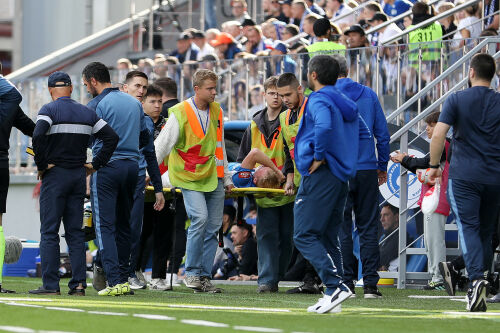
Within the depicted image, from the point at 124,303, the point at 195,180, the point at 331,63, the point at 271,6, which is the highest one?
the point at 271,6

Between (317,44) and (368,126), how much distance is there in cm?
476

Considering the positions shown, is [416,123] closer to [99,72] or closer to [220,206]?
[220,206]

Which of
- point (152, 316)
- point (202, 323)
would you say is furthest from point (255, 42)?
point (202, 323)

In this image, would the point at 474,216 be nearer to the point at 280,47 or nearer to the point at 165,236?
the point at 165,236

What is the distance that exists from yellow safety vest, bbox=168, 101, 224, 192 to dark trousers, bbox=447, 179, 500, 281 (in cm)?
295

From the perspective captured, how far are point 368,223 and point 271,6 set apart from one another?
11.9 meters

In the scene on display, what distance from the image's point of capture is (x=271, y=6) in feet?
77.8

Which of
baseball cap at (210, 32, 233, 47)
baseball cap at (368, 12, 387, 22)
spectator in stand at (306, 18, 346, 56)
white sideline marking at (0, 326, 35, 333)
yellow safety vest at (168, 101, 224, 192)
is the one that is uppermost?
baseball cap at (368, 12, 387, 22)

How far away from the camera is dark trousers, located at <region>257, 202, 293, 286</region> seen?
1352cm

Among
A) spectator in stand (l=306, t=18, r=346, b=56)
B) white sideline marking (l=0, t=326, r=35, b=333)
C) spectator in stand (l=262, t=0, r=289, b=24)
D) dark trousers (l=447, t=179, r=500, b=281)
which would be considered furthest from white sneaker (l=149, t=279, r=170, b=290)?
spectator in stand (l=262, t=0, r=289, b=24)

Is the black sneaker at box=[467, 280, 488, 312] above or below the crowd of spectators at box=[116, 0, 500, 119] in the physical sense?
below

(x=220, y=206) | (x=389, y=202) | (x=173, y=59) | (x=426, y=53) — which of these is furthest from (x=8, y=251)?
(x=173, y=59)

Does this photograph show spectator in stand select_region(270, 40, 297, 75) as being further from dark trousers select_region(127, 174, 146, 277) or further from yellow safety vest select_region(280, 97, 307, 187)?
dark trousers select_region(127, 174, 146, 277)

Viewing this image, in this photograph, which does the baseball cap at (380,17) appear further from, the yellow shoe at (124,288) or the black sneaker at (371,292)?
the yellow shoe at (124,288)
